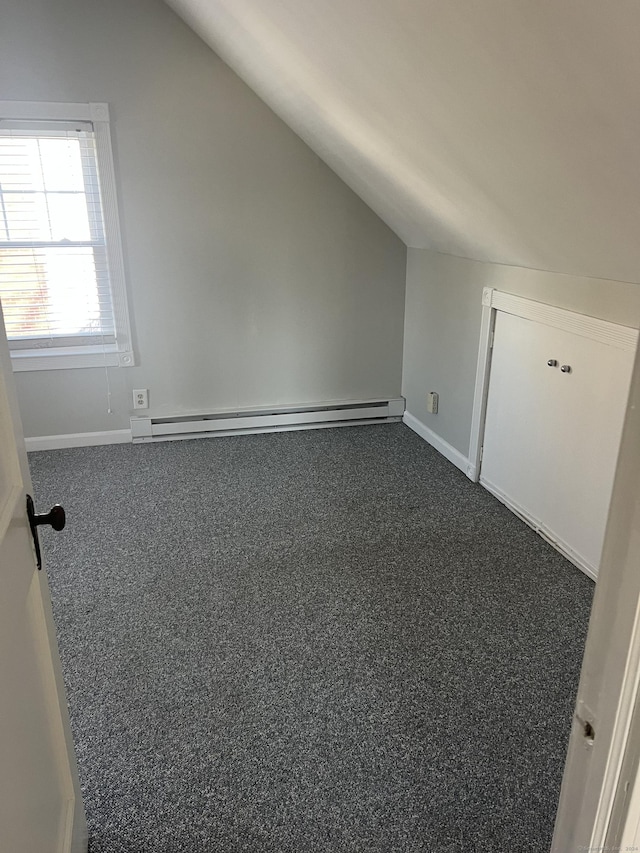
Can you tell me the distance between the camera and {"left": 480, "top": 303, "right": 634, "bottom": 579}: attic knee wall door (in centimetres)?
Result: 223

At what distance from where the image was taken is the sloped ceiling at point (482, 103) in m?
1.05

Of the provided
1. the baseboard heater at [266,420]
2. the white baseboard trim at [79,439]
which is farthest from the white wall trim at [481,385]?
the white baseboard trim at [79,439]

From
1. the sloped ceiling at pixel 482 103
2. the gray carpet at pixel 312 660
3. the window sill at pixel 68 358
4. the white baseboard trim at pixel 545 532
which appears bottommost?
the gray carpet at pixel 312 660

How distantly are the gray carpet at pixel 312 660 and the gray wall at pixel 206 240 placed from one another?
762 millimetres

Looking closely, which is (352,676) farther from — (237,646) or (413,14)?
(413,14)

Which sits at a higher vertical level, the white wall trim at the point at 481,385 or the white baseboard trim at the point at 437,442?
the white wall trim at the point at 481,385

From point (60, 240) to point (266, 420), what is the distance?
1567 millimetres

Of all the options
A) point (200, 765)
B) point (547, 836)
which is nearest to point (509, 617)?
point (547, 836)

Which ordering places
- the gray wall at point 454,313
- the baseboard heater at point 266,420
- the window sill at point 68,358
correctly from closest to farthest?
1. the gray wall at point 454,313
2. the window sill at point 68,358
3. the baseboard heater at point 266,420

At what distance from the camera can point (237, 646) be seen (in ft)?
6.68

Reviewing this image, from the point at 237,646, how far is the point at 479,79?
1.76m

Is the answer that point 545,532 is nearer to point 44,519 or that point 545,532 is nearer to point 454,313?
point 454,313

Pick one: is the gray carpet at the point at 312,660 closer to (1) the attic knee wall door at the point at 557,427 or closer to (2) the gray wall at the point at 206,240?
(1) the attic knee wall door at the point at 557,427

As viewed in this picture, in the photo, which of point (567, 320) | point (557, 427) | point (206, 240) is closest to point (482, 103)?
point (567, 320)
